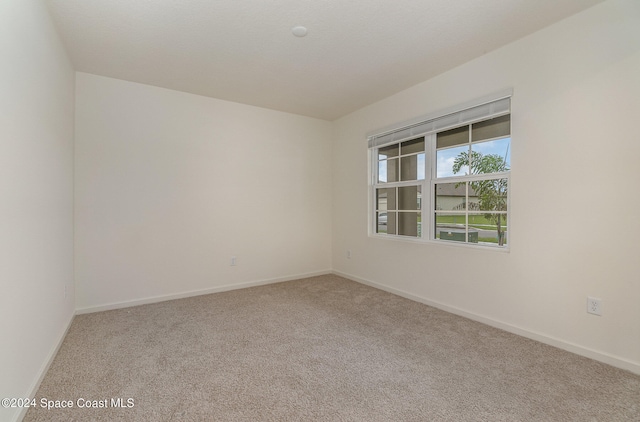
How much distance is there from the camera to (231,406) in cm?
157

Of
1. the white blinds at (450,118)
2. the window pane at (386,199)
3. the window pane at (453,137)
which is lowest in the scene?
the window pane at (386,199)

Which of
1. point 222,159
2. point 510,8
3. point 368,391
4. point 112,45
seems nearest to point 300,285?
point 222,159

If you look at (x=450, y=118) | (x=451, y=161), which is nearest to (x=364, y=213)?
(x=451, y=161)

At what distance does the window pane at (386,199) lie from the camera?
3830 mm

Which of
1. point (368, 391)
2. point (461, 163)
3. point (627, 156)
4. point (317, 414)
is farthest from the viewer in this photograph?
point (461, 163)

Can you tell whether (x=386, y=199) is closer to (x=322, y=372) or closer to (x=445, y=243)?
(x=445, y=243)

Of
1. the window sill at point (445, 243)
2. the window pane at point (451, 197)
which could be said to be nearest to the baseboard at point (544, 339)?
the window sill at point (445, 243)

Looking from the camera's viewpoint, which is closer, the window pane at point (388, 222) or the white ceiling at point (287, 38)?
the white ceiling at point (287, 38)

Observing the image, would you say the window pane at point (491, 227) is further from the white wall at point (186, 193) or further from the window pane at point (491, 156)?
the white wall at point (186, 193)

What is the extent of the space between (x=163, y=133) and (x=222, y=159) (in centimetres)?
73

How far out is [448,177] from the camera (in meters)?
3.09

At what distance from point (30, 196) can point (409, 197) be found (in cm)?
343

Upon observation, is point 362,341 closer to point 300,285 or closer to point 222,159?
point 300,285

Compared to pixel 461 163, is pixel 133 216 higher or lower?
lower
